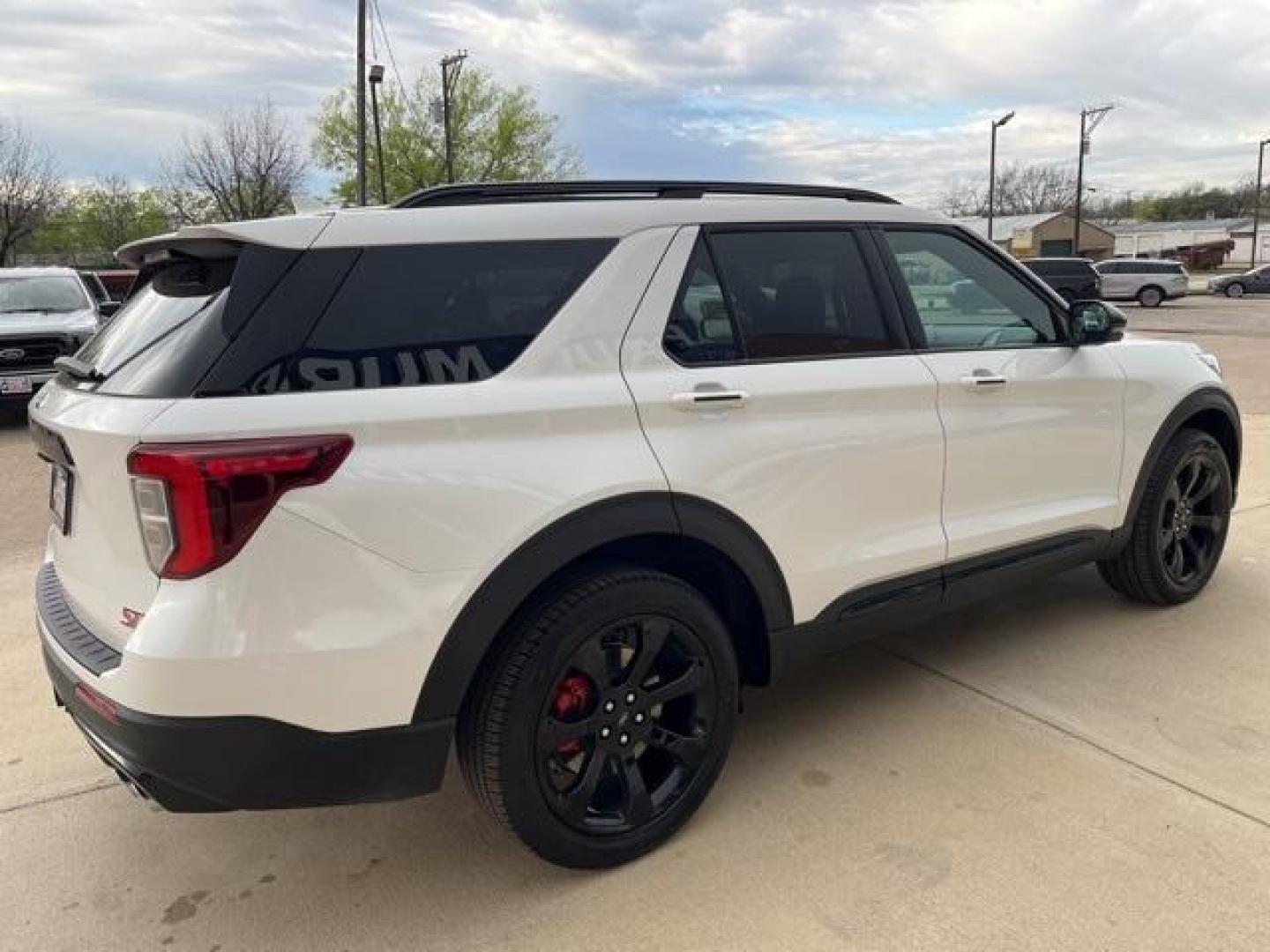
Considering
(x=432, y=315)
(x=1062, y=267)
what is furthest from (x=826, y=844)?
(x=1062, y=267)

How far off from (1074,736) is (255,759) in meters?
2.58

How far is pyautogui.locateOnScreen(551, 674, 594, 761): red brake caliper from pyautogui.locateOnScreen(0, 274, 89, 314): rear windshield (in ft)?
37.3

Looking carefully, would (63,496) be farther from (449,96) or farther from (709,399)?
(449,96)

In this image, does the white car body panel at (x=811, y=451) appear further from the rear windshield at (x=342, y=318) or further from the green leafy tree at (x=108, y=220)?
the green leafy tree at (x=108, y=220)

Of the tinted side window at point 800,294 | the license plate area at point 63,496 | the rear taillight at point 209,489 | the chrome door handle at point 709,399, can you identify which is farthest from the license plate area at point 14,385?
the chrome door handle at point 709,399

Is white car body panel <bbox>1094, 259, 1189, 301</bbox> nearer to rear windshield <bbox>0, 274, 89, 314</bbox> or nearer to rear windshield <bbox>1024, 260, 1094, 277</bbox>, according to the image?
rear windshield <bbox>1024, 260, 1094, 277</bbox>

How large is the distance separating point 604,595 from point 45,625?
57.8 inches

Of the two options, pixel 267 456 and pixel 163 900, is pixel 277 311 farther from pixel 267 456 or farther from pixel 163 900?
pixel 163 900

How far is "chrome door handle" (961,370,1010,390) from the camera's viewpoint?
3.33 m

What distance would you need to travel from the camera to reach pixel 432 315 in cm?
235

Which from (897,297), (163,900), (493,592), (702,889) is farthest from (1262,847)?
(163,900)

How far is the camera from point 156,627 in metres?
2.08

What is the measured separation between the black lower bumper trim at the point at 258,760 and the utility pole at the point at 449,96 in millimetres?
35205

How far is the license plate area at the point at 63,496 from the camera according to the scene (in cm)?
244
